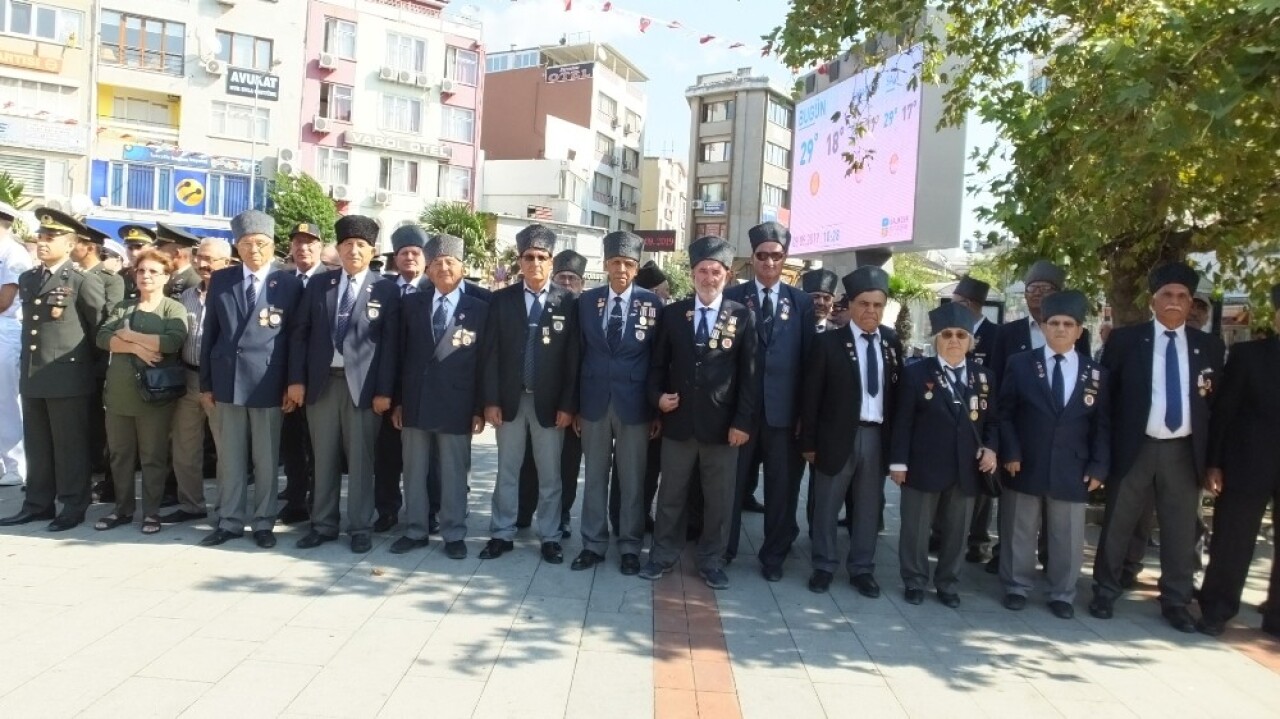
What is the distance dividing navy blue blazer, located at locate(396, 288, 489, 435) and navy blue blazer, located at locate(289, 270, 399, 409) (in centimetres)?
12

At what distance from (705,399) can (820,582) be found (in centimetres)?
133

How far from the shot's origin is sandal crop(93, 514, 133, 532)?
18.8 feet

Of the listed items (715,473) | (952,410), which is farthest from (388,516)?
(952,410)

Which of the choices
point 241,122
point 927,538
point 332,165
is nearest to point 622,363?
point 927,538

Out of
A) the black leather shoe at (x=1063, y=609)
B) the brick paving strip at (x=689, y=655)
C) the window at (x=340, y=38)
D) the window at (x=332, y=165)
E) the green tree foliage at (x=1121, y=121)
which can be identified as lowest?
the brick paving strip at (x=689, y=655)

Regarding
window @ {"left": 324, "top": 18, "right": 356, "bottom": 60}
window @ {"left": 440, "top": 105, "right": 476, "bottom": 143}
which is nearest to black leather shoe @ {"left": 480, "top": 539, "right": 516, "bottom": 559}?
window @ {"left": 324, "top": 18, "right": 356, "bottom": 60}

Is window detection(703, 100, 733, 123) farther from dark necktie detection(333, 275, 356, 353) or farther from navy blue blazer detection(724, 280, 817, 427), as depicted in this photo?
dark necktie detection(333, 275, 356, 353)

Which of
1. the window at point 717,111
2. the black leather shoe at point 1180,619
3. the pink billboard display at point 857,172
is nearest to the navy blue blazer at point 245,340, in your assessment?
the black leather shoe at point 1180,619

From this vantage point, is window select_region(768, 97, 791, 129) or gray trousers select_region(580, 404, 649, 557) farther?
window select_region(768, 97, 791, 129)

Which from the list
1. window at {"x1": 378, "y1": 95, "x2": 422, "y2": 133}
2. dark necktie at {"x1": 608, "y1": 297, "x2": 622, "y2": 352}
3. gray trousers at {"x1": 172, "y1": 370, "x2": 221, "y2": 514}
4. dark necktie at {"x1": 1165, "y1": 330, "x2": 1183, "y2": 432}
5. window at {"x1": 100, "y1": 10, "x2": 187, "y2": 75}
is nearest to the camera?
dark necktie at {"x1": 1165, "y1": 330, "x2": 1183, "y2": 432}

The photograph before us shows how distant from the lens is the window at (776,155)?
172ft

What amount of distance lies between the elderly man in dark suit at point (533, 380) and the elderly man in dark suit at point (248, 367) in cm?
137

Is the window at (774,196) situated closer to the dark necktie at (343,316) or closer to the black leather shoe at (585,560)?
the dark necktie at (343,316)

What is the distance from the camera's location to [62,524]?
5.71 metres
